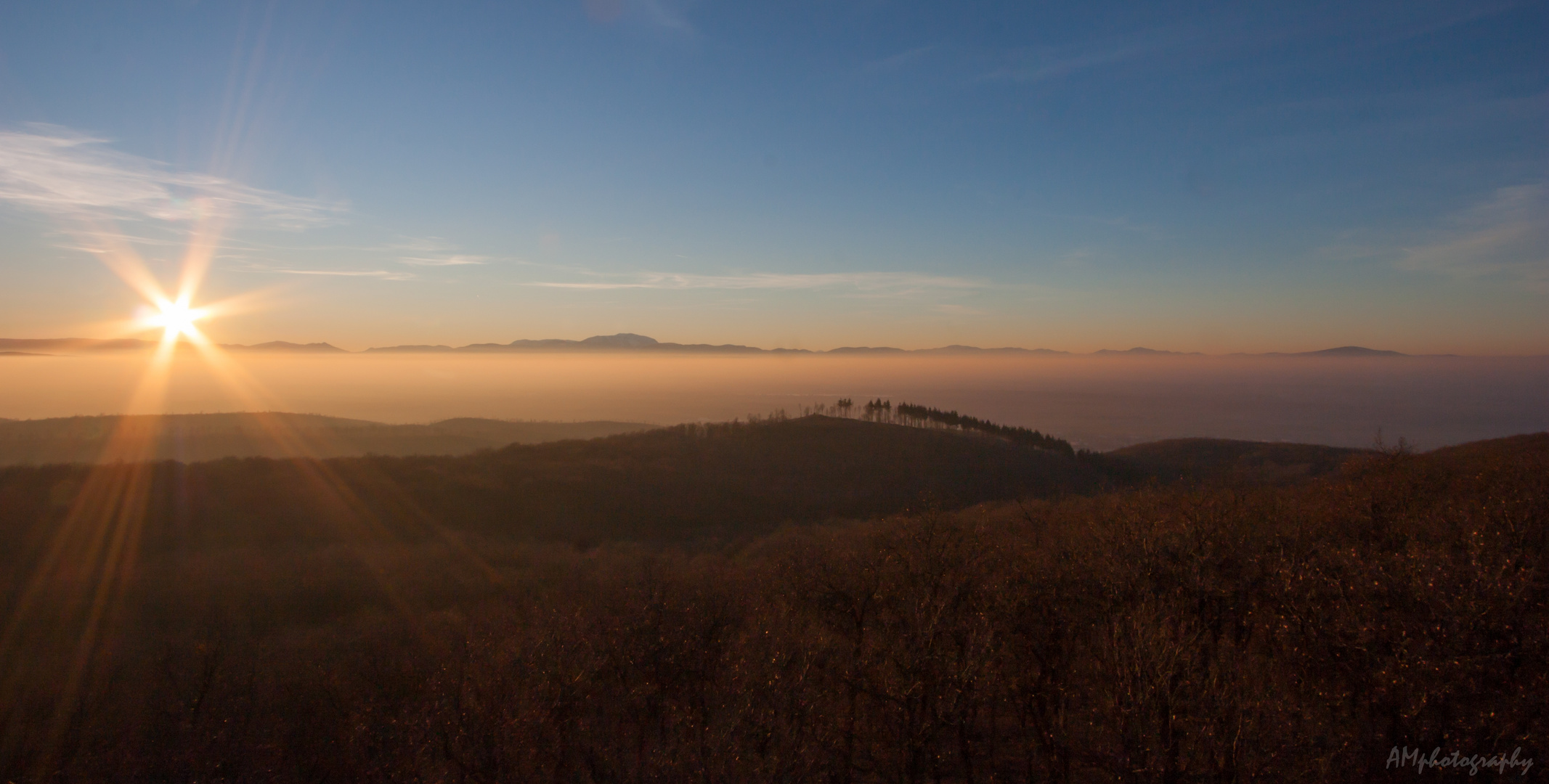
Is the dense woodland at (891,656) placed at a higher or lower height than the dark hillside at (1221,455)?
higher

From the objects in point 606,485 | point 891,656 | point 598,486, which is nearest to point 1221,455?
point 606,485

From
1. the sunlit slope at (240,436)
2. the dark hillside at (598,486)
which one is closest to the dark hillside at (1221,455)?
the dark hillside at (598,486)

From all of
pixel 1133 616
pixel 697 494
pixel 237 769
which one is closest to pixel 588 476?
pixel 697 494

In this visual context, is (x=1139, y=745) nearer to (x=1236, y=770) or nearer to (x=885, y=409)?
(x=1236, y=770)

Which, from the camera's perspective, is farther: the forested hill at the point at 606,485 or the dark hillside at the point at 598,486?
the forested hill at the point at 606,485

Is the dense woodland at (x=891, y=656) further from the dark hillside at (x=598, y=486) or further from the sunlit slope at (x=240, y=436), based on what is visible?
the sunlit slope at (x=240, y=436)
